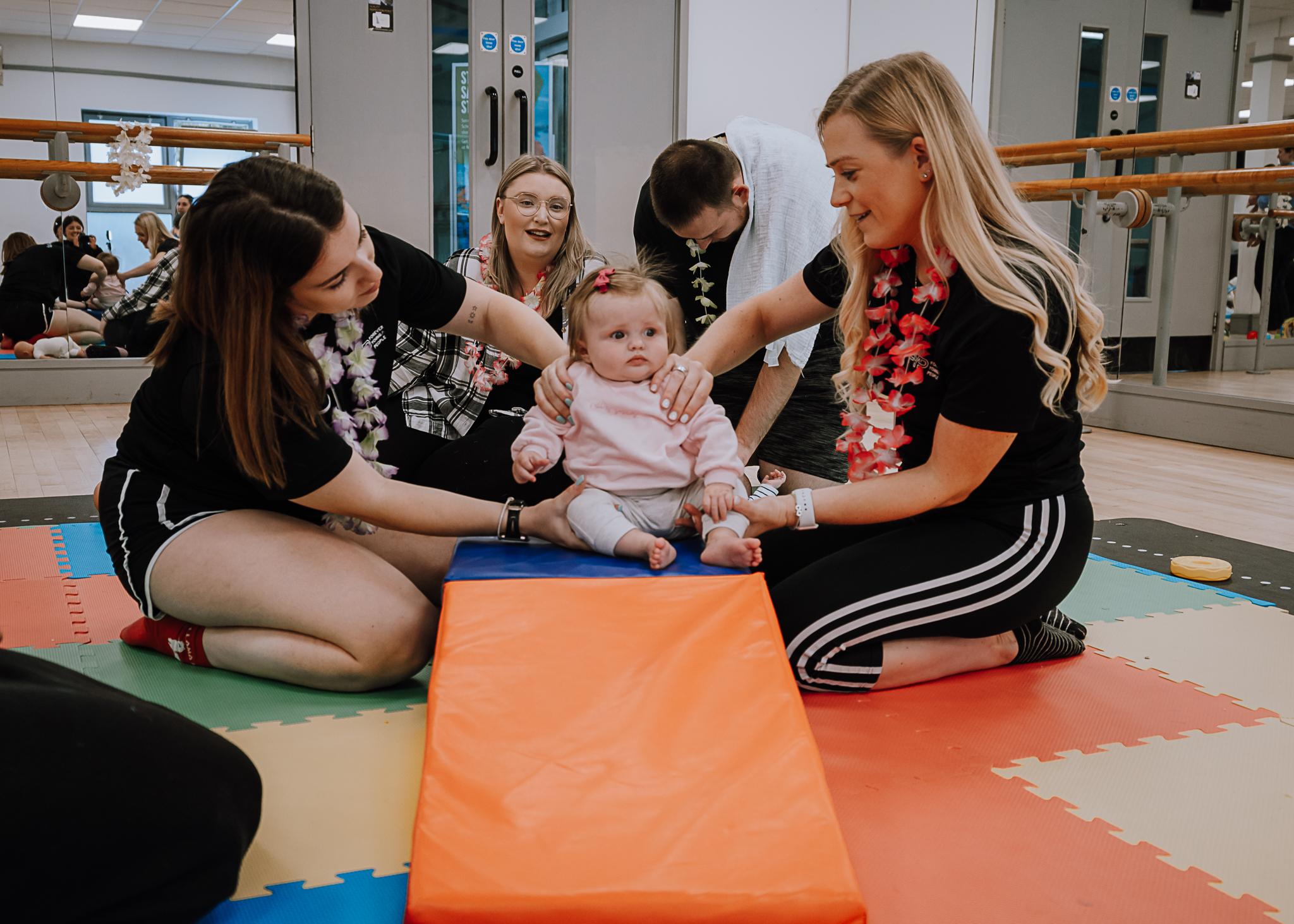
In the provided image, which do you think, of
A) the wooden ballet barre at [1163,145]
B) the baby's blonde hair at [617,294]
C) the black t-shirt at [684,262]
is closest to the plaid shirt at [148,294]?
the black t-shirt at [684,262]

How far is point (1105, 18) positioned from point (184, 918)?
7287 mm

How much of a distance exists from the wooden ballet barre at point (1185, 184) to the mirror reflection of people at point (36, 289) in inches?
210

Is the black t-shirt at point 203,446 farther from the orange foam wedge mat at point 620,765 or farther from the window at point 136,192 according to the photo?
the window at point 136,192

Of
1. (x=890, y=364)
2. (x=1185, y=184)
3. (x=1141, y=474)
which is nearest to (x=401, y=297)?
(x=890, y=364)

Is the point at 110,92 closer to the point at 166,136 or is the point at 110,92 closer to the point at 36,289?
the point at 166,136

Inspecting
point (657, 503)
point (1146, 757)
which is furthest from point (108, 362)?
point (1146, 757)

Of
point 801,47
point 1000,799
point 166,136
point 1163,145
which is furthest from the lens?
point 801,47

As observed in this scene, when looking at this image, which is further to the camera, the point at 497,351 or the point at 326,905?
the point at 497,351

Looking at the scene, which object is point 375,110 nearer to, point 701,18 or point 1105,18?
point 701,18

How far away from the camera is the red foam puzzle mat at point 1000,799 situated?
1229 millimetres

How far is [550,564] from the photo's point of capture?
175cm

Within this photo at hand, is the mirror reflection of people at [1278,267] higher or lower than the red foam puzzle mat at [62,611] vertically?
higher

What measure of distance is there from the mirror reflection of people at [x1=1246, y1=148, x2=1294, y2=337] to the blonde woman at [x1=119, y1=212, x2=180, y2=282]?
6.30 meters

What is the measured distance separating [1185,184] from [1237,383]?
1.29 metres
